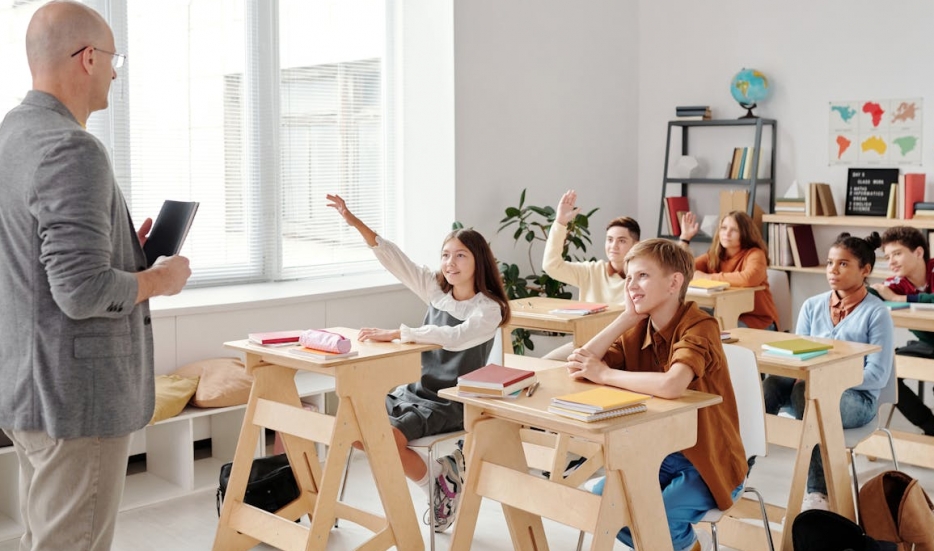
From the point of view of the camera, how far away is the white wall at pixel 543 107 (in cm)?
553

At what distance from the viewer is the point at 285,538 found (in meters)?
3.15

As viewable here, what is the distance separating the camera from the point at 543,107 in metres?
5.98

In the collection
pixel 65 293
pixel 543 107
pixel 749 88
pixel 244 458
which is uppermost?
pixel 749 88

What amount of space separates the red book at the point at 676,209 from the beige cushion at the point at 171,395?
3.44 m

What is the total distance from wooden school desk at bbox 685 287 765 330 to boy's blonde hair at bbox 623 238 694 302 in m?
1.70

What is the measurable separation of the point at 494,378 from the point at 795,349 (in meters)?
1.15

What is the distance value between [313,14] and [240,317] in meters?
1.83

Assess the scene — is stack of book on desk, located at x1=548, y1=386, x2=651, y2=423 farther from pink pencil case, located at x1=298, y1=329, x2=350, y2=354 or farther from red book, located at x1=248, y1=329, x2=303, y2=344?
red book, located at x1=248, y1=329, x2=303, y2=344

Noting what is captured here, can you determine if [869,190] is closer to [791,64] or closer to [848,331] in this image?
[791,64]

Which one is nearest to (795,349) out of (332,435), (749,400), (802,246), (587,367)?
(749,400)

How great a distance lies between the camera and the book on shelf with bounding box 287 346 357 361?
2963 mm

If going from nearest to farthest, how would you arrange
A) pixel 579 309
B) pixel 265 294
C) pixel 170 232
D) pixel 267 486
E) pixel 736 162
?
1. pixel 170 232
2. pixel 267 486
3. pixel 579 309
4. pixel 265 294
5. pixel 736 162

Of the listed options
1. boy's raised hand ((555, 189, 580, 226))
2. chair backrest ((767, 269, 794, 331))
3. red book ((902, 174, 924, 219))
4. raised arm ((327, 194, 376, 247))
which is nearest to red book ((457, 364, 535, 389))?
raised arm ((327, 194, 376, 247))

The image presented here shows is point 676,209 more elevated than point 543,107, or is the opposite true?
point 543,107
